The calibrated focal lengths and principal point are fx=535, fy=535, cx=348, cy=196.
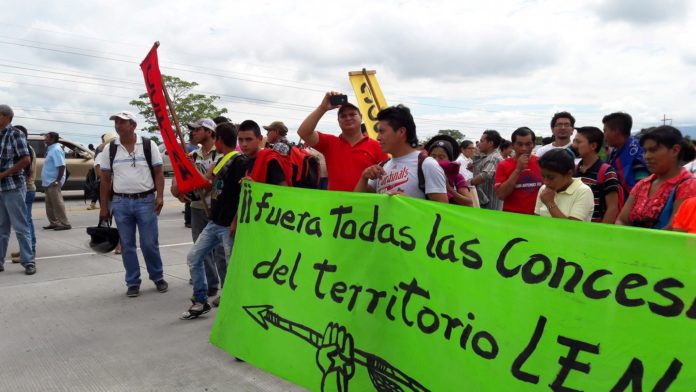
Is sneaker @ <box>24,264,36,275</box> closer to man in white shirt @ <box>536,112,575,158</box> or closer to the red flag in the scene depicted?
the red flag

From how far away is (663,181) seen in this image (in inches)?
124

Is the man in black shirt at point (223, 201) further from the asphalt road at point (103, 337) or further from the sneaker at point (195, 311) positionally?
the asphalt road at point (103, 337)

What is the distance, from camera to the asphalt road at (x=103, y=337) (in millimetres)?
3400

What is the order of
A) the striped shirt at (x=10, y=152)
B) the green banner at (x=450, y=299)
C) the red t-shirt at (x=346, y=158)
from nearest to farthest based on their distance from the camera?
the green banner at (x=450, y=299) < the red t-shirt at (x=346, y=158) < the striped shirt at (x=10, y=152)

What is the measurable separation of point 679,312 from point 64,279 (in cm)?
611

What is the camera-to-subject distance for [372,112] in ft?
21.4

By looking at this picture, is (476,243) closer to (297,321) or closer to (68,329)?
(297,321)

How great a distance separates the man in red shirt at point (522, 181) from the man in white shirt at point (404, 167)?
147 centimetres

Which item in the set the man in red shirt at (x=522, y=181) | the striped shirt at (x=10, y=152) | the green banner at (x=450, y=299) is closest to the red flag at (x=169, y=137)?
the green banner at (x=450, y=299)

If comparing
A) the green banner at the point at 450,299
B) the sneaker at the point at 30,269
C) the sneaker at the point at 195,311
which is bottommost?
the sneaker at the point at 30,269

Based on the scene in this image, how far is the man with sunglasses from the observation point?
533cm

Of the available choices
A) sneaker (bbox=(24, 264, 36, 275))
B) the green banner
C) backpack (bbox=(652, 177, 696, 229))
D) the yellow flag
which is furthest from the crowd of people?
the yellow flag

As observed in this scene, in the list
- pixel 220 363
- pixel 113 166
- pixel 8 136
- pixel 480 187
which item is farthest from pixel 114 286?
pixel 480 187

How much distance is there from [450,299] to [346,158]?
184cm
